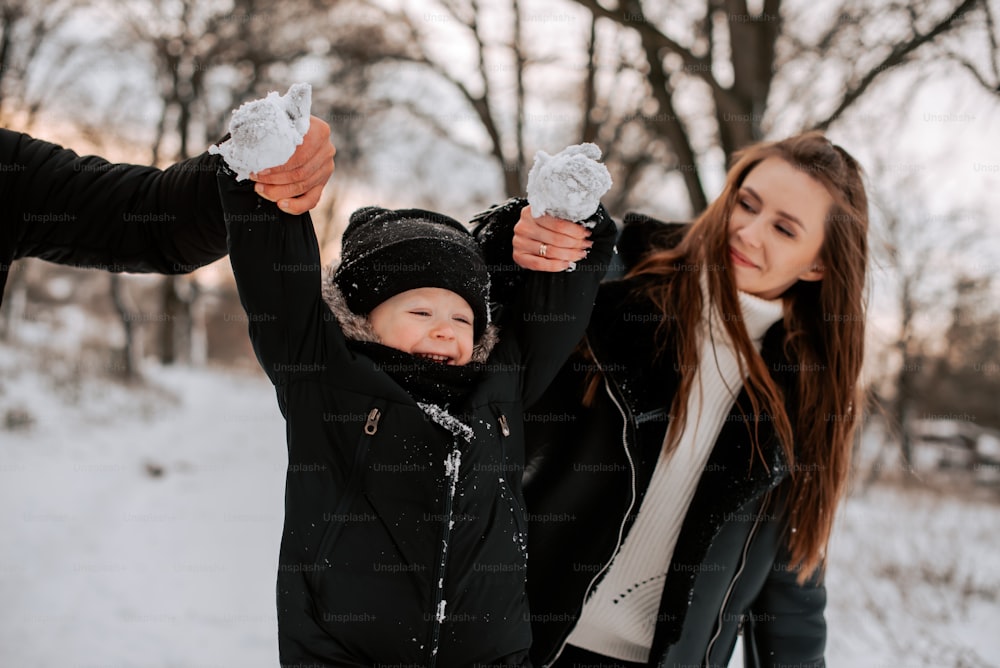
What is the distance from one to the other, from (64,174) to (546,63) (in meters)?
9.99

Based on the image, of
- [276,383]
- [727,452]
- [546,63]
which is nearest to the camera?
[276,383]

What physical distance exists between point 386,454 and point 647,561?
3.62 ft

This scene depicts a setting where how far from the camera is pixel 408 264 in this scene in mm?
1819

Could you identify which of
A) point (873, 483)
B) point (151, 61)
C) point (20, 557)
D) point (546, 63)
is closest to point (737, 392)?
point (20, 557)

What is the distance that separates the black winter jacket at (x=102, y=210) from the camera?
1669 millimetres

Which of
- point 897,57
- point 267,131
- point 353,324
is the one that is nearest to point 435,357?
point 353,324

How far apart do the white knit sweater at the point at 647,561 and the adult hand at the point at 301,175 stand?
1.39 meters

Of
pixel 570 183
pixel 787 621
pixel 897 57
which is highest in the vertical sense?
pixel 897 57

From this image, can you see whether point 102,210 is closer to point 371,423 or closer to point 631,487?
point 371,423

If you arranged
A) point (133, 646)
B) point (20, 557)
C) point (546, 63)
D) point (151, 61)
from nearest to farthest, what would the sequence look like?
point (133, 646)
point (20, 557)
point (546, 63)
point (151, 61)

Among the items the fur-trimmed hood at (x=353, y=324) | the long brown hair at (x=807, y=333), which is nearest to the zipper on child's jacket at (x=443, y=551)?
the fur-trimmed hood at (x=353, y=324)

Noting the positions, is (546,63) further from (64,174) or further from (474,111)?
(64,174)

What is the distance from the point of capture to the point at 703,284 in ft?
7.76

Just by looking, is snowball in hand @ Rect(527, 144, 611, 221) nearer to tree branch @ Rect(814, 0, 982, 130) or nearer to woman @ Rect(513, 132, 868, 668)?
woman @ Rect(513, 132, 868, 668)
